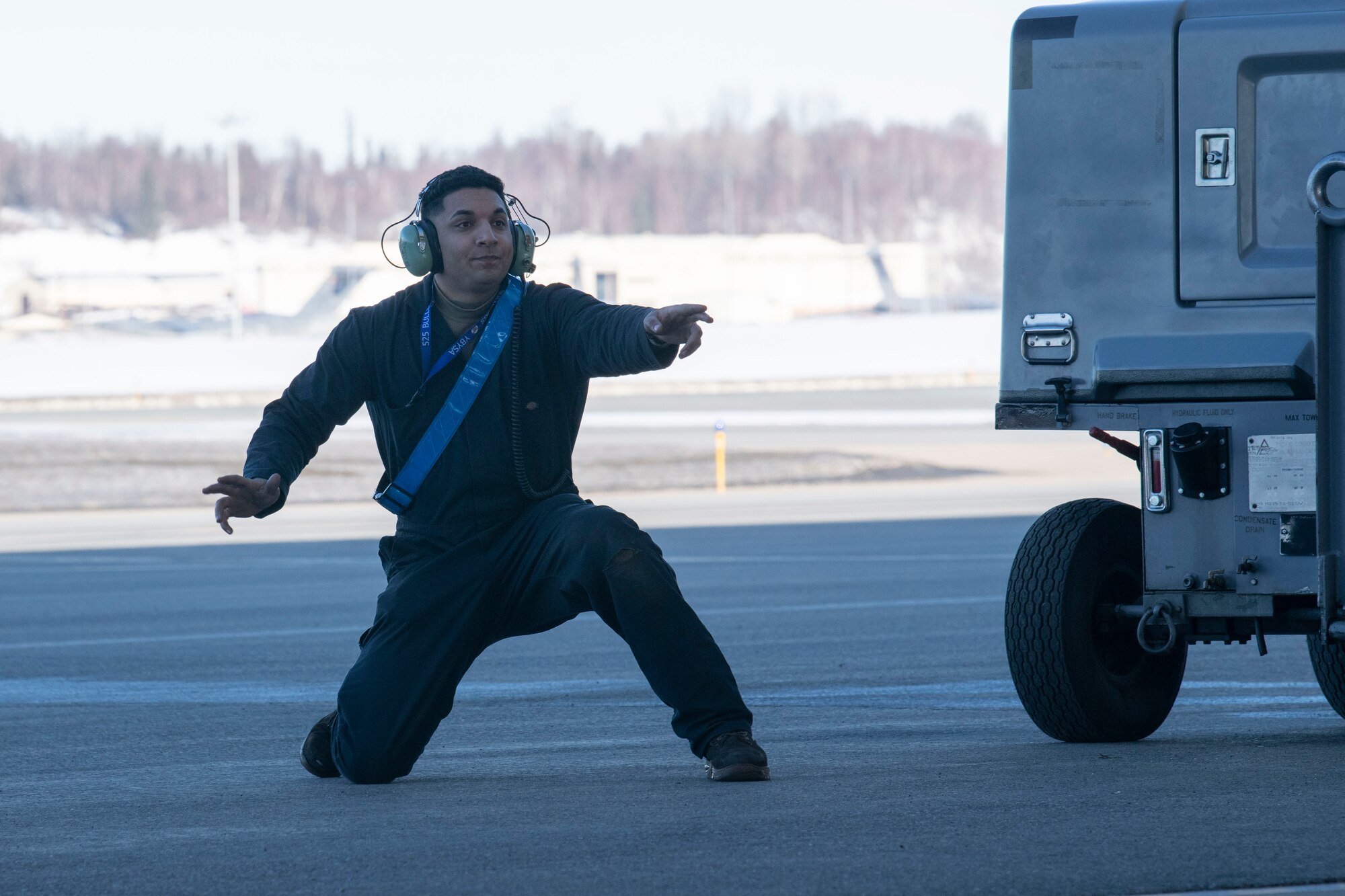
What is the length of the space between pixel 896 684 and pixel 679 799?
11.4ft

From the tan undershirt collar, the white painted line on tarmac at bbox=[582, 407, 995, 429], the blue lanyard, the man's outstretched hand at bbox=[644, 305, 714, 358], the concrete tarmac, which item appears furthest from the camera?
the white painted line on tarmac at bbox=[582, 407, 995, 429]

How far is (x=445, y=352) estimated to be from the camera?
20.3 feet

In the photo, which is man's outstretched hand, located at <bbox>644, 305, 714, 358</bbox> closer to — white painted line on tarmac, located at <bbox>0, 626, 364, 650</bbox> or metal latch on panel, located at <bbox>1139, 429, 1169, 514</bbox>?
metal latch on panel, located at <bbox>1139, 429, 1169, 514</bbox>

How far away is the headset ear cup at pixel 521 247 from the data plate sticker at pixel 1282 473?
2.21 m

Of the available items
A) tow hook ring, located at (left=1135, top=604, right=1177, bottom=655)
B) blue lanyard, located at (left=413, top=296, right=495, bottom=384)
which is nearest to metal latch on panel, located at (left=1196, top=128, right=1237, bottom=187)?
tow hook ring, located at (left=1135, top=604, right=1177, bottom=655)

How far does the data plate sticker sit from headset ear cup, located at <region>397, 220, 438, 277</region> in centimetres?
246

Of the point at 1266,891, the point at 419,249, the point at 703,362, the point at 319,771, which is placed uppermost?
the point at 703,362

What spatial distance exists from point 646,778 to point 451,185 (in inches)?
73.0

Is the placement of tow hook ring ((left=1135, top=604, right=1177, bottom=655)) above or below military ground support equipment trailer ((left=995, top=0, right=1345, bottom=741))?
below

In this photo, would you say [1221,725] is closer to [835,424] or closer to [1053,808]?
[1053,808]

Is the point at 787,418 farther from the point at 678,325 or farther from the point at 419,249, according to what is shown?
the point at 678,325

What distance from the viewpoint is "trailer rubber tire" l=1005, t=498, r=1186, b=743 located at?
252 inches

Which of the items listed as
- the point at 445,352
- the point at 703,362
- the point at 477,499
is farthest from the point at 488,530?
the point at 703,362

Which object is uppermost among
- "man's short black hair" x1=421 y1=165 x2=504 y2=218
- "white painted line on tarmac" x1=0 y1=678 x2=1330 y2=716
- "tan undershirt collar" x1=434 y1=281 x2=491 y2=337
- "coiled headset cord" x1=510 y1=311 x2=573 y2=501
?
"man's short black hair" x1=421 y1=165 x2=504 y2=218
